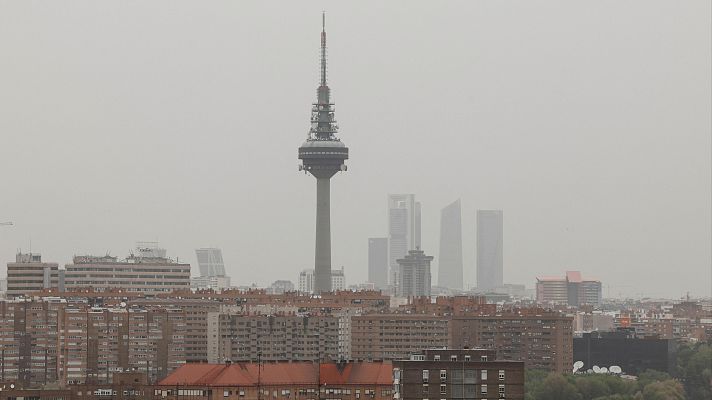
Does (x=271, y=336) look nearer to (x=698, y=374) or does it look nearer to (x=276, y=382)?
(x=698, y=374)

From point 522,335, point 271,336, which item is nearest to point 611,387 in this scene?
point 522,335

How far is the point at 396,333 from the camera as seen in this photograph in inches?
7037

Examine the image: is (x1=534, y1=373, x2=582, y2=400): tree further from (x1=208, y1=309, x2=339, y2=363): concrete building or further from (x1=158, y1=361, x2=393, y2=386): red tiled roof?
(x1=208, y1=309, x2=339, y2=363): concrete building

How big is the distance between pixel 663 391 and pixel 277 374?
3480 cm

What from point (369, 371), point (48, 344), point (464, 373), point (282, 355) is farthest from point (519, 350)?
point (464, 373)

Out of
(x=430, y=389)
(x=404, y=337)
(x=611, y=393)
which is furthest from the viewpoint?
(x=404, y=337)

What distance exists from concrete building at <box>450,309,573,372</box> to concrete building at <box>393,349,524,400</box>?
95899 mm

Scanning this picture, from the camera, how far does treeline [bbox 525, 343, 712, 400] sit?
139 m

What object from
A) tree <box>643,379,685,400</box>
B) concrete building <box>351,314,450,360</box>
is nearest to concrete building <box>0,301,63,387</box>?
concrete building <box>351,314,450,360</box>

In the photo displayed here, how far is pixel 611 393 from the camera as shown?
142750 millimetres

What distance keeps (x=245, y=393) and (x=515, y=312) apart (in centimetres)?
8355

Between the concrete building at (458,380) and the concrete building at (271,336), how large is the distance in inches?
3624

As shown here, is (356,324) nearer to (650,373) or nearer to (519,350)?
(519,350)

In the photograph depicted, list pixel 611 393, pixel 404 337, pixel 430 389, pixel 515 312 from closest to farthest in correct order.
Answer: pixel 430 389 → pixel 611 393 → pixel 404 337 → pixel 515 312
